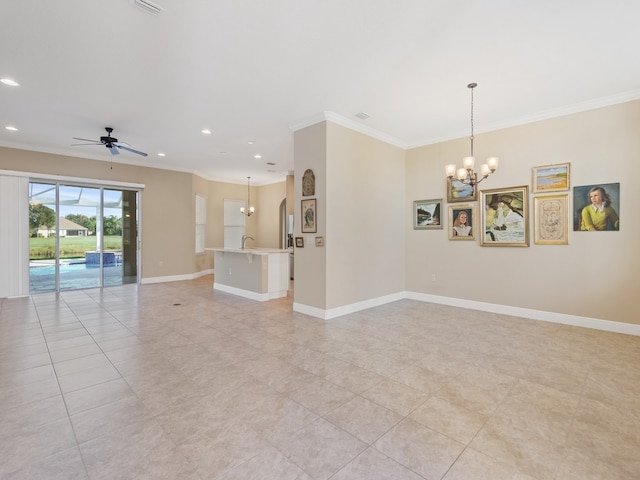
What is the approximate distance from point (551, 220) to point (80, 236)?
943cm

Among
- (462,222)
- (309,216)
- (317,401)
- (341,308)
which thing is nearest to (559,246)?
(462,222)

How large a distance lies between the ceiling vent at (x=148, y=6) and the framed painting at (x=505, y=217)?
504cm

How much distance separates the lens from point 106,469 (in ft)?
5.50

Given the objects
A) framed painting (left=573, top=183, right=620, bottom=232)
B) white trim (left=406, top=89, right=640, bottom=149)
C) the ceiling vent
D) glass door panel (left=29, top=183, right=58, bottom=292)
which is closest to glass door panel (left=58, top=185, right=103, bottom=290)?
glass door panel (left=29, top=183, right=58, bottom=292)

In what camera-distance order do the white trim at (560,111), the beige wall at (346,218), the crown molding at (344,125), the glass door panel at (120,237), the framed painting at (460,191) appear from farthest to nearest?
the glass door panel at (120,237), the framed painting at (460,191), the beige wall at (346,218), the crown molding at (344,125), the white trim at (560,111)

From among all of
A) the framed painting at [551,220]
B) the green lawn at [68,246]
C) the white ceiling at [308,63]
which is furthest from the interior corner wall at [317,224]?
the green lawn at [68,246]

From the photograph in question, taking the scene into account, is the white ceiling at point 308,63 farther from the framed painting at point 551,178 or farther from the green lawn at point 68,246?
the green lawn at point 68,246

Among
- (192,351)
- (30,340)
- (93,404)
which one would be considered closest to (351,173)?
(192,351)

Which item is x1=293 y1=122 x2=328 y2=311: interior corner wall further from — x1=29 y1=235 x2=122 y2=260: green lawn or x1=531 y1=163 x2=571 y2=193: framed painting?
x1=29 y1=235 x2=122 y2=260: green lawn

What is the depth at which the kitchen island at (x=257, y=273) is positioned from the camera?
6086 millimetres

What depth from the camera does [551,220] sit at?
458cm

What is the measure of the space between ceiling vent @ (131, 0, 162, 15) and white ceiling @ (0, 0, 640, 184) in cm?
6

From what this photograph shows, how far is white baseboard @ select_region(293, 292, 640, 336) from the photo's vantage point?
4.13 meters

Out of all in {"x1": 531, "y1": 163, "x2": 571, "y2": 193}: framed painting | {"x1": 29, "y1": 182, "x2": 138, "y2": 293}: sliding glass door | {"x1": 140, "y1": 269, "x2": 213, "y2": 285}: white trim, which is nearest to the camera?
{"x1": 531, "y1": 163, "x2": 571, "y2": 193}: framed painting
